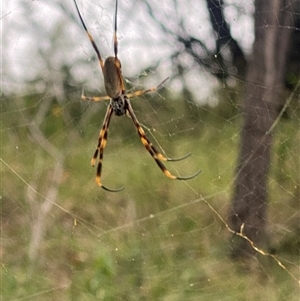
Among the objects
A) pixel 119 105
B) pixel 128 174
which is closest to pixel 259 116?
pixel 119 105

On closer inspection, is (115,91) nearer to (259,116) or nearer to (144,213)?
(259,116)

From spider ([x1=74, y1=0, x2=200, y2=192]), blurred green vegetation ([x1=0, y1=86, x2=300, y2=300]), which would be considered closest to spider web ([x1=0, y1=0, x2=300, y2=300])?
blurred green vegetation ([x1=0, y1=86, x2=300, y2=300])

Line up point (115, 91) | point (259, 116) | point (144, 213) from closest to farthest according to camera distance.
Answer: point (115, 91) → point (259, 116) → point (144, 213)

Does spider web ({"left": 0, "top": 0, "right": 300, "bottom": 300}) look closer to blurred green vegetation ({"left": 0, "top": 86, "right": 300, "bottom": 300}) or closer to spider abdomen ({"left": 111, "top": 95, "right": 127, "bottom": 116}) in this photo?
blurred green vegetation ({"left": 0, "top": 86, "right": 300, "bottom": 300})

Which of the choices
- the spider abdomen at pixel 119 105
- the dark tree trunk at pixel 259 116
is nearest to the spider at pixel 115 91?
the spider abdomen at pixel 119 105

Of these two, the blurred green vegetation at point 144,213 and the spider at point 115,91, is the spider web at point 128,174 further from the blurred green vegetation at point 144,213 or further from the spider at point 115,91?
the spider at point 115,91

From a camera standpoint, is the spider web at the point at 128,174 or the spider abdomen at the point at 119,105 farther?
the spider web at the point at 128,174

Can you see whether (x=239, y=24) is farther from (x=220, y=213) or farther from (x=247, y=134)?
(x=220, y=213)
